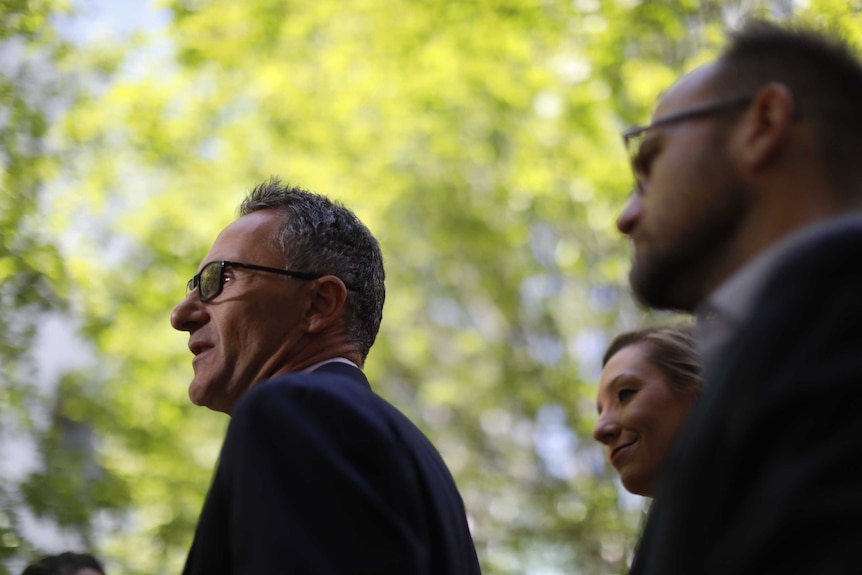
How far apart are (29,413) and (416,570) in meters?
5.43

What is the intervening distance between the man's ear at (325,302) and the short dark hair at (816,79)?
1480 millimetres

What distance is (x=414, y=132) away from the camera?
42.3ft

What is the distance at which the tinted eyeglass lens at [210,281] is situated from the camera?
3053mm

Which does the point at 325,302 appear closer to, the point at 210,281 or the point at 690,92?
Result: the point at 210,281

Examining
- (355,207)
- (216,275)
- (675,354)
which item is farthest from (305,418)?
(355,207)

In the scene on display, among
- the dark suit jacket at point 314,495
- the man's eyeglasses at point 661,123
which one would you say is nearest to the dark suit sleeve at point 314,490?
the dark suit jacket at point 314,495

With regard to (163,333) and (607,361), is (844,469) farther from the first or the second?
(163,333)

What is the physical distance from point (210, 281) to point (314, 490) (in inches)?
42.3

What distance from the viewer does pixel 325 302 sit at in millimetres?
3008

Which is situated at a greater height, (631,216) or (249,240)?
(249,240)

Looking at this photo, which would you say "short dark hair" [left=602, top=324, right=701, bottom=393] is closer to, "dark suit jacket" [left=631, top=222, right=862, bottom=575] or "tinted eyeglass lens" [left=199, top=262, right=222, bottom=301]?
"tinted eyeglass lens" [left=199, top=262, right=222, bottom=301]

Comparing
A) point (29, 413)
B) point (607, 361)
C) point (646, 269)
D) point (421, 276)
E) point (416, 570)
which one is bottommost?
point (416, 570)

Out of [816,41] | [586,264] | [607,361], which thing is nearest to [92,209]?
[586,264]

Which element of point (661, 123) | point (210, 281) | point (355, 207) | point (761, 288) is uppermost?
point (355, 207)
